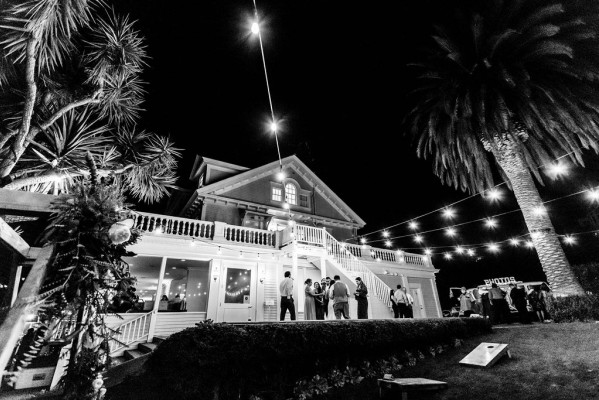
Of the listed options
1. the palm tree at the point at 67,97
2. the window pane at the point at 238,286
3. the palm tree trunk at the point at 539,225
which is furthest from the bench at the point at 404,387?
the window pane at the point at 238,286

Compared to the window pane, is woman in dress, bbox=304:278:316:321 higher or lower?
lower

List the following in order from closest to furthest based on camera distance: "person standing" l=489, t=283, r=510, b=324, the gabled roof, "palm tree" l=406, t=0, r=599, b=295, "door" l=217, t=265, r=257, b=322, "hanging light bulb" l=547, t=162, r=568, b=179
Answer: "palm tree" l=406, t=0, r=599, b=295 < "hanging light bulb" l=547, t=162, r=568, b=179 < "person standing" l=489, t=283, r=510, b=324 < "door" l=217, t=265, r=257, b=322 < the gabled roof

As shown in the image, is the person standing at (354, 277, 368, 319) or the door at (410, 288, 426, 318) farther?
the door at (410, 288, 426, 318)

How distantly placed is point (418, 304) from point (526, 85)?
13064mm

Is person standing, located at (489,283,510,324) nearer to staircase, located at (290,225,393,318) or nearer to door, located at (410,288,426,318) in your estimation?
staircase, located at (290,225,393,318)

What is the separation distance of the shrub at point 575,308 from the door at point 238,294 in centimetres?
1087

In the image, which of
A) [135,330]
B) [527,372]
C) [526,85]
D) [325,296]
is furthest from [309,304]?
[526,85]

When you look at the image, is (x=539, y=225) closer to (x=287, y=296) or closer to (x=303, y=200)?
(x=287, y=296)

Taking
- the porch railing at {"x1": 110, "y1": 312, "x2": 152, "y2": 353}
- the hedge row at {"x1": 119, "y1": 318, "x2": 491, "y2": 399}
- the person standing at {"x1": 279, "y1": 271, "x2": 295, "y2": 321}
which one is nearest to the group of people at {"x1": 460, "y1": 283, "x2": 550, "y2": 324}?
the hedge row at {"x1": 119, "y1": 318, "x2": 491, "y2": 399}

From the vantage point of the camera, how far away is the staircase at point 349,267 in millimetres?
12469

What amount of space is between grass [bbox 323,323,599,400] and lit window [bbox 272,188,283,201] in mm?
12651

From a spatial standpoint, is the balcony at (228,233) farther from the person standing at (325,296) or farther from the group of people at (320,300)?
the group of people at (320,300)

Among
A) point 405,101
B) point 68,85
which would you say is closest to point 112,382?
point 68,85

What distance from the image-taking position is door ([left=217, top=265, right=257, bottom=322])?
39.4 ft
